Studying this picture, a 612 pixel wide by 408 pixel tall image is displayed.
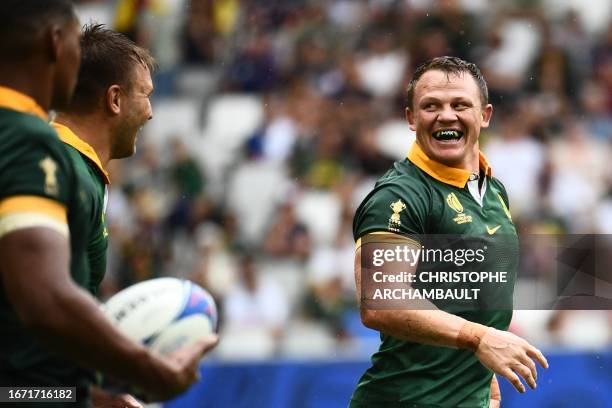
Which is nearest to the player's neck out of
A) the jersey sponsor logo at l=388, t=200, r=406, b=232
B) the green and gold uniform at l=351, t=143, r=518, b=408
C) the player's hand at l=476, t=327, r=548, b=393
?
the green and gold uniform at l=351, t=143, r=518, b=408

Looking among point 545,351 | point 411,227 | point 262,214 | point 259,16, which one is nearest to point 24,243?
point 411,227

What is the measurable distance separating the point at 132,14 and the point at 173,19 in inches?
22.2

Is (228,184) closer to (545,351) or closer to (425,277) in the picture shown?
(545,351)

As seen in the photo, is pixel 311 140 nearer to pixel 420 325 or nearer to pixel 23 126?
pixel 420 325

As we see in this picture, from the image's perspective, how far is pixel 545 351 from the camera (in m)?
9.73

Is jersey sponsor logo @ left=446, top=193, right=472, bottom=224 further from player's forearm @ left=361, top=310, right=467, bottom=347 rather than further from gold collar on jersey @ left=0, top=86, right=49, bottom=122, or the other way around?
gold collar on jersey @ left=0, top=86, right=49, bottom=122

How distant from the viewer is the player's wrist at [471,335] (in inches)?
180

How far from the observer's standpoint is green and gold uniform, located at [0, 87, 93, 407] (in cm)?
310

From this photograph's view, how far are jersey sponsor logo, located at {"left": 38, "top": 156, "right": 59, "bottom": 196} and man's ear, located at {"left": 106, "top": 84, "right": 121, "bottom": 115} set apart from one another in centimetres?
183

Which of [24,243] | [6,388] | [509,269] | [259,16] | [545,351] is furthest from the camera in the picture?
[259,16]

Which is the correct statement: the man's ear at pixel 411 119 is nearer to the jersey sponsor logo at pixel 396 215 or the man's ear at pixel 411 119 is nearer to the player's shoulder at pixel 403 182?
the player's shoulder at pixel 403 182

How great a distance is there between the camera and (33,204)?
10.2 feet

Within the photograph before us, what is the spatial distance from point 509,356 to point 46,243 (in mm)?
2152

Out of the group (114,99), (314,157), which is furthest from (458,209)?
(314,157)
